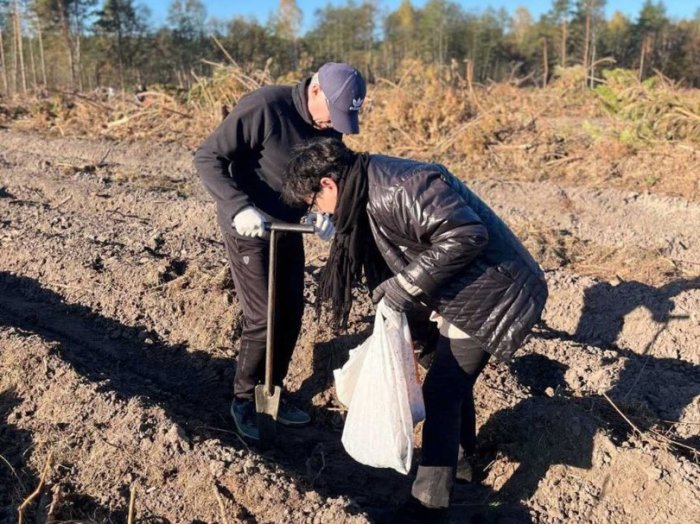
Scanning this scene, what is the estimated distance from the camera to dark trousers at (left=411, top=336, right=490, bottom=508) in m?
2.57

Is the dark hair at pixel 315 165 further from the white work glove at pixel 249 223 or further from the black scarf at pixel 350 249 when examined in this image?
the white work glove at pixel 249 223

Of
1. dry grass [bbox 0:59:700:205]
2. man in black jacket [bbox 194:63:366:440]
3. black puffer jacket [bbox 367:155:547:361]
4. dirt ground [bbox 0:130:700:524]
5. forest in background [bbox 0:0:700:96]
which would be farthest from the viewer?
forest in background [bbox 0:0:700:96]

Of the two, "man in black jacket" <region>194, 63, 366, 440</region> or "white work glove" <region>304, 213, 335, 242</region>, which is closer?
"white work glove" <region>304, 213, 335, 242</region>

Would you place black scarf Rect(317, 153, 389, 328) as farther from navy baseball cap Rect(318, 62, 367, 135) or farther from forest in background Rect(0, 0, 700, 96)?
forest in background Rect(0, 0, 700, 96)

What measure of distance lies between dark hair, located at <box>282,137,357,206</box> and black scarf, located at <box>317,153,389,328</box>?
35 mm

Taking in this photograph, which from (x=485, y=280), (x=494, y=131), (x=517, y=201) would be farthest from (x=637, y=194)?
(x=485, y=280)

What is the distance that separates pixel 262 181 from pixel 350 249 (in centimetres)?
88

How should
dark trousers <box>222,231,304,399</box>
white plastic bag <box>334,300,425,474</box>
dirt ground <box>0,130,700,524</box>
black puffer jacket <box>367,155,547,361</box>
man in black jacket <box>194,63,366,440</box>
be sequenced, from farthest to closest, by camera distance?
dark trousers <box>222,231,304,399</box>, man in black jacket <box>194,63,366,440</box>, dirt ground <box>0,130,700,524</box>, white plastic bag <box>334,300,425,474</box>, black puffer jacket <box>367,155,547,361</box>

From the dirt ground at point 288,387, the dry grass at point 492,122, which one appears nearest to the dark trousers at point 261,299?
the dirt ground at point 288,387

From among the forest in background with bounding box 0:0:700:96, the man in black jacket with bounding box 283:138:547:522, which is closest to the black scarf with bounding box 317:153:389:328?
the man in black jacket with bounding box 283:138:547:522

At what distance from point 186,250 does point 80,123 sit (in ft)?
24.7

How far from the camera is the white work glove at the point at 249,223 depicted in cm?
302

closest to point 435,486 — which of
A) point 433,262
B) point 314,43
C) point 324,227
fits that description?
point 433,262

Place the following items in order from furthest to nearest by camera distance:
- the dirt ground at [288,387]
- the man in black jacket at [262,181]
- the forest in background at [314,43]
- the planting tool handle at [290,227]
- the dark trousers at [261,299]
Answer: the forest in background at [314,43], the dark trousers at [261,299], the man in black jacket at [262,181], the planting tool handle at [290,227], the dirt ground at [288,387]
